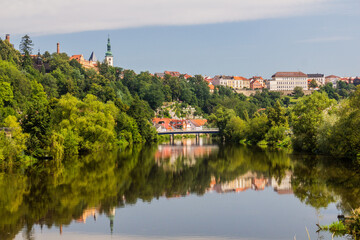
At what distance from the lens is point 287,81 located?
19400 centimetres

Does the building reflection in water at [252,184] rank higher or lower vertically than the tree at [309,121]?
lower

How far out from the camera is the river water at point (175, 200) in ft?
72.6

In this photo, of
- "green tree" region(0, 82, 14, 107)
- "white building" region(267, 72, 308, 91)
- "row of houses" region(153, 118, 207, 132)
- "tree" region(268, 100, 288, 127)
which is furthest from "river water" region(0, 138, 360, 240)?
"white building" region(267, 72, 308, 91)

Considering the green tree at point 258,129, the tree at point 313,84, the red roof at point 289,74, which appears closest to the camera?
the green tree at point 258,129

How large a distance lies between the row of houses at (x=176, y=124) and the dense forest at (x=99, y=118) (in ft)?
20.4

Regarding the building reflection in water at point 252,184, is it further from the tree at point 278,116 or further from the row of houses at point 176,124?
the row of houses at point 176,124

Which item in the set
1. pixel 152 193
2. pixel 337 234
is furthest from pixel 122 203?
pixel 337 234

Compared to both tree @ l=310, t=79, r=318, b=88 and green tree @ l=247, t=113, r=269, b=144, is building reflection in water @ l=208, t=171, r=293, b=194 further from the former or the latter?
tree @ l=310, t=79, r=318, b=88

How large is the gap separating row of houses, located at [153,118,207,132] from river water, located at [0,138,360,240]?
2675 inches

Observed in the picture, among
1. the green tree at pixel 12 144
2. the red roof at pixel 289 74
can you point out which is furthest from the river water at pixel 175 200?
the red roof at pixel 289 74

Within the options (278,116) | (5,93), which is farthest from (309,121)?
(5,93)

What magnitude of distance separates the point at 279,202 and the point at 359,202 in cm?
454

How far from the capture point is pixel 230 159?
52000 mm

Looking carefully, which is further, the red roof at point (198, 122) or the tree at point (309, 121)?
the red roof at point (198, 122)
